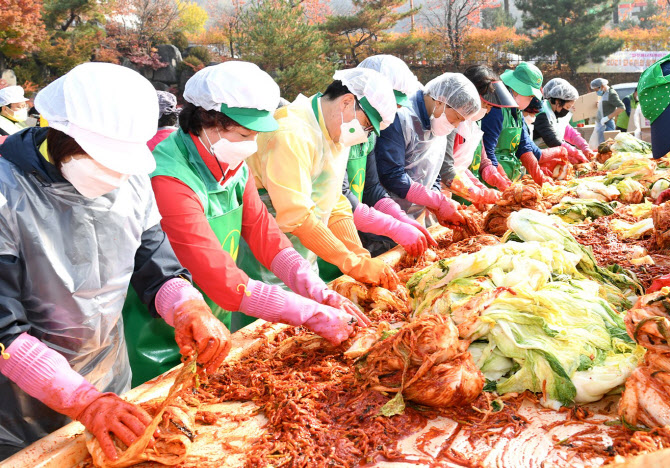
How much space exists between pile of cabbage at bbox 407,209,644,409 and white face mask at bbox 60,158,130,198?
1507mm

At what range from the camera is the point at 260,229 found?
Result: 3229 mm

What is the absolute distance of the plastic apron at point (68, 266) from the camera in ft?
6.71

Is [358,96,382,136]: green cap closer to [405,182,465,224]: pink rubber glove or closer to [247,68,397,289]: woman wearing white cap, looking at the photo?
[247,68,397,289]: woman wearing white cap

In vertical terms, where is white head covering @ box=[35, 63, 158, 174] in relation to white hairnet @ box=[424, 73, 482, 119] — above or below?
above

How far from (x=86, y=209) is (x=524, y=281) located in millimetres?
1972

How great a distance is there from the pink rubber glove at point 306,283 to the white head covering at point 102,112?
124 cm

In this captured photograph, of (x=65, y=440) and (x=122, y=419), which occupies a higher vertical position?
(x=122, y=419)

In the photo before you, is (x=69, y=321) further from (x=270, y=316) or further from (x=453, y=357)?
(x=453, y=357)

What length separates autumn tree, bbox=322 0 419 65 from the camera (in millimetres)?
26750

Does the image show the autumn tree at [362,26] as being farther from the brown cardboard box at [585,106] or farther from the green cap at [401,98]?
the green cap at [401,98]

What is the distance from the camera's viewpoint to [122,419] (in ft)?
6.09

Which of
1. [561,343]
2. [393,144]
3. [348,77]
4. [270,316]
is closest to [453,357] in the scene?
[561,343]

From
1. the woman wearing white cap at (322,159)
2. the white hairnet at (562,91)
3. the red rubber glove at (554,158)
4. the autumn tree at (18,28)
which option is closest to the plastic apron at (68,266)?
the woman wearing white cap at (322,159)

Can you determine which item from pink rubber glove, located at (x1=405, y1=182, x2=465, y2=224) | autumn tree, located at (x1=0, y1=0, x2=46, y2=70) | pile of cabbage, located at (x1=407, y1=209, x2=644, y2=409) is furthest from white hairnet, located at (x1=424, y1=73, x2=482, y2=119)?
autumn tree, located at (x1=0, y1=0, x2=46, y2=70)
